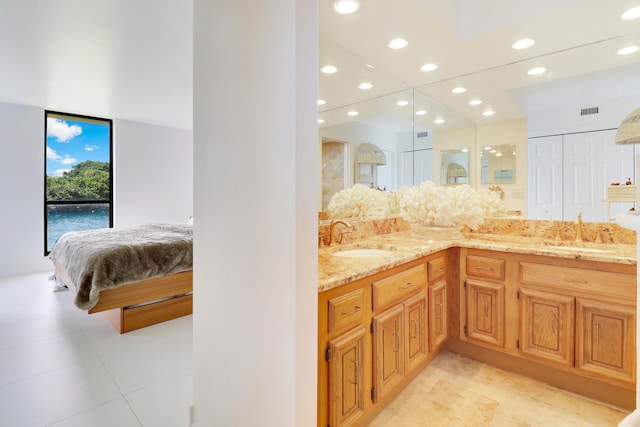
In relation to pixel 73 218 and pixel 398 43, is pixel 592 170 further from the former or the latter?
pixel 73 218

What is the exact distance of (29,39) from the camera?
2816 mm

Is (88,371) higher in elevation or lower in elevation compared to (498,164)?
lower

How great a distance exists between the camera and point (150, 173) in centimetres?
613

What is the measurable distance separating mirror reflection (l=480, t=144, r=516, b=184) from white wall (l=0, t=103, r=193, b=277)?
5.63 m

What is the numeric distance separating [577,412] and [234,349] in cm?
195

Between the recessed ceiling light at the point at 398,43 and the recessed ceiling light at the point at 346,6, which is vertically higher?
the recessed ceiling light at the point at 398,43

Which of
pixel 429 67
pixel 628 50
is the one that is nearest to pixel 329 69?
pixel 429 67

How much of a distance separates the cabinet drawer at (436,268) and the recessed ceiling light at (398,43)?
60.8 inches

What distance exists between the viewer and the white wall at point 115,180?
15.7 feet

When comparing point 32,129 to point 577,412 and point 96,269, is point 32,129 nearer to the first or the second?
point 96,269

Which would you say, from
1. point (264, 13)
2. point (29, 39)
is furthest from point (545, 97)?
point (29, 39)

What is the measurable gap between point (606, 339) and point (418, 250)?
1130 millimetres

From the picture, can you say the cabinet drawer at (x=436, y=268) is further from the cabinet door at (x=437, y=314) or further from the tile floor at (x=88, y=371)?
the tile floor at (x=88, y=371)

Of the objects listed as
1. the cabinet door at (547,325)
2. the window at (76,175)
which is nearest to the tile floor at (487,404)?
the cabinet door at (547,325)
